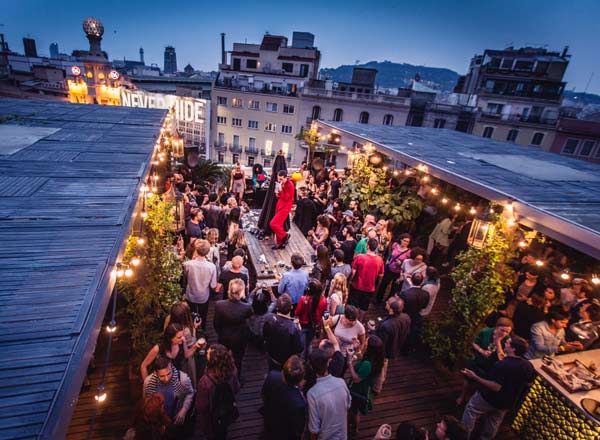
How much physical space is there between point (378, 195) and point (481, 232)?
512 cm

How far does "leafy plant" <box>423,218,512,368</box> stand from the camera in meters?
5.37

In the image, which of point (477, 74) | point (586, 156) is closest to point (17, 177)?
point (586, 156)

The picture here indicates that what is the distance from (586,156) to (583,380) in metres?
34.3

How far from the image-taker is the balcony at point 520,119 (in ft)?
101

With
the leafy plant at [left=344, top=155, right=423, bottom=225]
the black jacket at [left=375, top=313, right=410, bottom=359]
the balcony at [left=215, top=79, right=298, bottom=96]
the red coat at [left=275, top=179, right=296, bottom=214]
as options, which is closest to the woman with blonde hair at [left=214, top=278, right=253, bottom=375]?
the black jacket at [left=375, top=313, right=410, bottom=359]

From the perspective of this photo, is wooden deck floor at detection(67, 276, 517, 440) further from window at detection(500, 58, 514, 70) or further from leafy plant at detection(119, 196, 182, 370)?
window at detection(500, 58, 514, 70)

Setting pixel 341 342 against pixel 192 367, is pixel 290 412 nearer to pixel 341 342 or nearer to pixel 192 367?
pixel 341 342

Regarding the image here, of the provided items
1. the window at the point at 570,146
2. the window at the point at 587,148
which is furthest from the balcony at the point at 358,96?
the window at the point at 587,148

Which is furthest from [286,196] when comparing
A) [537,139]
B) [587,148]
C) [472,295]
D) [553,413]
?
[537,139]

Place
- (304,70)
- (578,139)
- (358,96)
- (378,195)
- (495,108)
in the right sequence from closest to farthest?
1. (378,195)
2. (578,139)
3. (358,96)
4. (495,108)
5. (304,70)

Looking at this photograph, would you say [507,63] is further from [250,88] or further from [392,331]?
[392,331]

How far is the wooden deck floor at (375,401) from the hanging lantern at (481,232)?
2538 millimetres

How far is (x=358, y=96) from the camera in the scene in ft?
108

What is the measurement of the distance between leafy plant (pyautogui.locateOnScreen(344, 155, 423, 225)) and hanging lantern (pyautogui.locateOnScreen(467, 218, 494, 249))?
158 inches
